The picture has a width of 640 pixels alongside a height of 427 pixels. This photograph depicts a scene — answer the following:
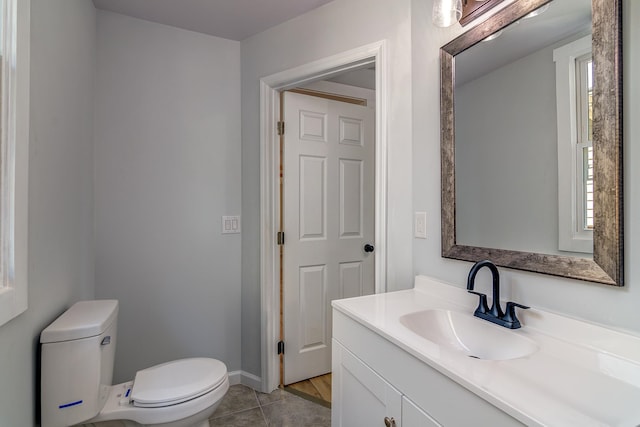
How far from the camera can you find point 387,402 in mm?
929

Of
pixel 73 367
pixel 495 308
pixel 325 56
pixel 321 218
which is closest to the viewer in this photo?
pixel 495 308

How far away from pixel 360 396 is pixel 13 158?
1.27m

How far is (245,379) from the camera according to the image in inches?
88.3

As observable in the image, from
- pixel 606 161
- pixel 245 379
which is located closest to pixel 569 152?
pixel 606 161

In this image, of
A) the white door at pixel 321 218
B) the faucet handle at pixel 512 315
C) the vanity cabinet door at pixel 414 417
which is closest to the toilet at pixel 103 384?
the white door at pixel 321 218

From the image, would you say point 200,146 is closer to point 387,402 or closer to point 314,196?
point 314,196

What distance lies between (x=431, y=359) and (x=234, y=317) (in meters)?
1.78

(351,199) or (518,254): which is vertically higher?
(351,199)

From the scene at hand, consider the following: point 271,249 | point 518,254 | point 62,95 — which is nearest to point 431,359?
point 518,254

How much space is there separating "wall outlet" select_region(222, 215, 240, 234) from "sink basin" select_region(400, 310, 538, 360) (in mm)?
1484

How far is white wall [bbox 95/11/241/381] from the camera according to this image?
1931 mm

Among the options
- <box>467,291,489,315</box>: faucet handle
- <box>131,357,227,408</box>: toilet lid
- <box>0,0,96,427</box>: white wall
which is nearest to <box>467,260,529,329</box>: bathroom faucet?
<box>467,291,489,315</box>: faucet handle

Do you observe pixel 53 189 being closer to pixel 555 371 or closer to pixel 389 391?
pixel 389 391

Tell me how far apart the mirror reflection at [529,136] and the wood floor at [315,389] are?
1.44 m
